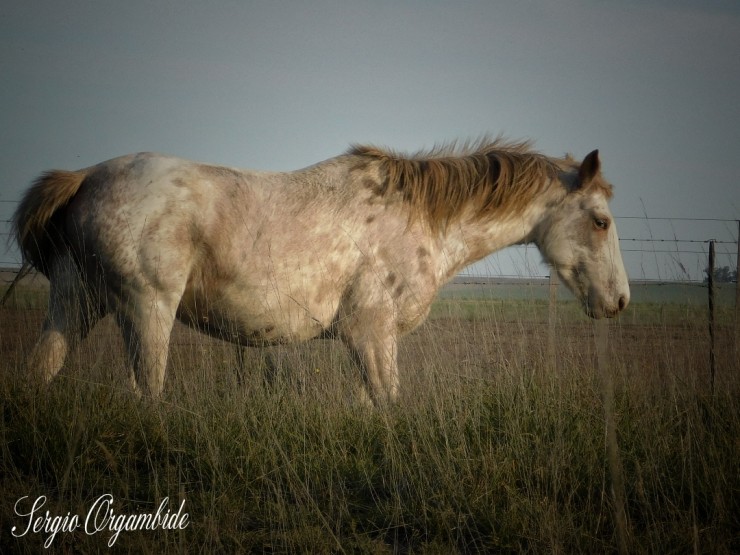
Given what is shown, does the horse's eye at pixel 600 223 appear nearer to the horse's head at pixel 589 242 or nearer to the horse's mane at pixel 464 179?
the horse's head at pixel 589 242

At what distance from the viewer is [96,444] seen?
304 cm

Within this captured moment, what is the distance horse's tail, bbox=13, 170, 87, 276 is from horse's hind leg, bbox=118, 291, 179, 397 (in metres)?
0.81

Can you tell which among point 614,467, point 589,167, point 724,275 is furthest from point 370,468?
point 724,275

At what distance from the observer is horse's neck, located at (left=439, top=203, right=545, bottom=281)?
498cm

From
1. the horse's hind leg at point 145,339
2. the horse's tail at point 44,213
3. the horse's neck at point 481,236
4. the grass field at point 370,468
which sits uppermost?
the horse's tail at point 44,213

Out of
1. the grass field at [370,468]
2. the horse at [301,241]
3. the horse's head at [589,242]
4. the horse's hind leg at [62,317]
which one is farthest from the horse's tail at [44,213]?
the horse's head at [589,242]

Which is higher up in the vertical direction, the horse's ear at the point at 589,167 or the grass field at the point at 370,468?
the horse's ear at the point at 589,167

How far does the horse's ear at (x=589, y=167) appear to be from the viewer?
4902 millimetres

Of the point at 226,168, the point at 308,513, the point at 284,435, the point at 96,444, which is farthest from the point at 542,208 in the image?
the point at 96,444

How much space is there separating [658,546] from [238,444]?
2.02 m

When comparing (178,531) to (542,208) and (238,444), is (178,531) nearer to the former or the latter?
(238,444)

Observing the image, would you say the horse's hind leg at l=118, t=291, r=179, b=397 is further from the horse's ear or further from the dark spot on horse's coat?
the horse's ear

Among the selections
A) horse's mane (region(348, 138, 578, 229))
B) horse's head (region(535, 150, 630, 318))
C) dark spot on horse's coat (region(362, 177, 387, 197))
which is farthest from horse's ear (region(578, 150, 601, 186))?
dark spot on horse's coat (region(362, 177, 387, 197))

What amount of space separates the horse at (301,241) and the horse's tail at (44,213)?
0.01m
